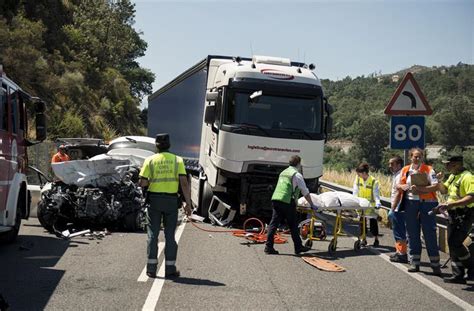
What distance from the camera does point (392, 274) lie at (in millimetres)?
8953

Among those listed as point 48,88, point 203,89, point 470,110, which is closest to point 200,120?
point 203,89

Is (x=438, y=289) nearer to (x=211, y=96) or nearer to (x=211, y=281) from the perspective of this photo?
(x=211, y=281)

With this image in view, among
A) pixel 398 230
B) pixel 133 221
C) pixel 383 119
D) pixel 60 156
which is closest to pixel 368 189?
pixel 398 230

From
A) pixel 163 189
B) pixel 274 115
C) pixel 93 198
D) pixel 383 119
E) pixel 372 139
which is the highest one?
pixel 274 115

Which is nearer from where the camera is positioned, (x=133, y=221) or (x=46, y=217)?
(x=46, y=217)

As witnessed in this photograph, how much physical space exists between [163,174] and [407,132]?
5252 mm

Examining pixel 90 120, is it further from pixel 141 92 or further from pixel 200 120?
pixel 141 92

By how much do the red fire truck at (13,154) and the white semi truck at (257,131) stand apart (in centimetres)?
413

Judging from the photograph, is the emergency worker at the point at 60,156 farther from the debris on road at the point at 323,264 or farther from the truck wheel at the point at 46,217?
the debris on road at the point at 323,264

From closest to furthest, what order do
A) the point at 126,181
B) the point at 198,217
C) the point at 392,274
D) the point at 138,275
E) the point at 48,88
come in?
the point at 138,275 → the point at 392,274 → the point at 126,181 → the point at 198,217 → the point at 48,88

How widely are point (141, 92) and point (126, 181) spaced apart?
7654cm

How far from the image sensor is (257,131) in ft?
44.4

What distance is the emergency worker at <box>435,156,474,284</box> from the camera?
8.34 meters

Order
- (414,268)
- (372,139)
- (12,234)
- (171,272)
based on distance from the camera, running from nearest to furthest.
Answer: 1. (171,272)
2. (414,268)
3. (12,234)
4. (372,139)
